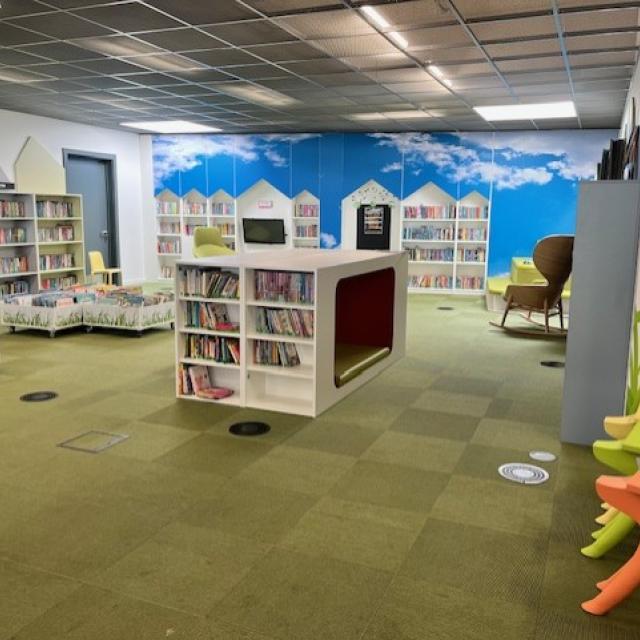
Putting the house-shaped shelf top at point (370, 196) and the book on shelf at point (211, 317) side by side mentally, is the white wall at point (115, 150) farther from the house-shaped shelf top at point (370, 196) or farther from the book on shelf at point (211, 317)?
the book on shelf at point (211, 317)

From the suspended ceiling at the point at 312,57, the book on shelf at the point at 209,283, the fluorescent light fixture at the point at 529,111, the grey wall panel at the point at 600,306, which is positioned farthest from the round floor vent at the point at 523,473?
the fluorescent light fixture at the point at 529,111

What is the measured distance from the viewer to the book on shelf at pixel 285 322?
4.82 metres

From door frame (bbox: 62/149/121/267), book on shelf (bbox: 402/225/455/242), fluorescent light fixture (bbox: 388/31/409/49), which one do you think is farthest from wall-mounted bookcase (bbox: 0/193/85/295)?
fluorescent light fixture (bbox: 388/31/409/49)

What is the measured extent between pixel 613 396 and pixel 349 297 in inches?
117

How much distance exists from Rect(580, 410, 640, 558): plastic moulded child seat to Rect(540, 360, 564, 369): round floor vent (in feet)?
11.9

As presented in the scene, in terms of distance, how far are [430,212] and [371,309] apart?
6.04m

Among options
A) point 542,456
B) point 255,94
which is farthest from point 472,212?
point 542,456

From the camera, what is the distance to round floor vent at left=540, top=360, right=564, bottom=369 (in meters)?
6.53

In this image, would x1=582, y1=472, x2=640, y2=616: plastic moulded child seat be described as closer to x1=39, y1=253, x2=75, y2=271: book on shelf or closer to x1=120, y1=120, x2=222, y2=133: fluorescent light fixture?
x1=39, y1=253, x2=75, y2=271: book on shelf

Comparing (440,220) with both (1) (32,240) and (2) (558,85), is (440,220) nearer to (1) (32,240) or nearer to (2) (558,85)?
(2) (558,85)

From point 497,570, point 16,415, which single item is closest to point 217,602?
point 497,570

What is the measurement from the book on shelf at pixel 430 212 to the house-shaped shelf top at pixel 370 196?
0.33m

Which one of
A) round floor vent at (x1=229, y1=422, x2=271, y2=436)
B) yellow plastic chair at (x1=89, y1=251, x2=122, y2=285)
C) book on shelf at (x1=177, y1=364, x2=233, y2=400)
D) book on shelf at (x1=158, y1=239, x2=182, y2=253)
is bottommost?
round floor vent at (x1=229, y1=422, x2=271, y2=436)

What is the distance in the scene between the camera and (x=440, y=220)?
12.0m
